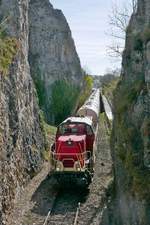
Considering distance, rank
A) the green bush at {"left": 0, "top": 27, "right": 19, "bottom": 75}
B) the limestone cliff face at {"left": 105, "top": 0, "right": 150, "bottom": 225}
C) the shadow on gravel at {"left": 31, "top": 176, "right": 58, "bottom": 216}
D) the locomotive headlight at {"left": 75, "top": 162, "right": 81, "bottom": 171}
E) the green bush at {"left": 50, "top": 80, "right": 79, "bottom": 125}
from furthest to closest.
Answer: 1. the green bush at {"left": 50, "top": 80, "right": 79, "bottom": 125}
2. the green bush at {"left": 0, "top": 27, "right": 19, "bottom": 75}
3. the locomotive headlight at {"left": 75, "top": 162, "right": 81, "bottom": 171}
4. the shadow on gravel at {"left": 31, "top": 176, "right": 58, "bottom": 216}
5. the limestone cliff face at {"left": 105, "top": 0, "right": 150, "bottom": 225}

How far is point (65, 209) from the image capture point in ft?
65.6

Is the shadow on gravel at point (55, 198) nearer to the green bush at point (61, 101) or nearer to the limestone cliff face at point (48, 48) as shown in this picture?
the limestone cliff face at point (48, 48)

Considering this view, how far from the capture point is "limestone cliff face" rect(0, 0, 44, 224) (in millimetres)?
20094

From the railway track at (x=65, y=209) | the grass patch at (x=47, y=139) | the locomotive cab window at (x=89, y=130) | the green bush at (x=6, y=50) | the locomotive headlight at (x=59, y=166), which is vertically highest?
the green bush at (x=6, y=50)

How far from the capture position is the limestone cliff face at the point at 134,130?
13.0 metres

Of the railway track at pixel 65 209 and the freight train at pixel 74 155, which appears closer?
the railway track at pixel 65 209

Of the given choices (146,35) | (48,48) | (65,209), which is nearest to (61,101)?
(48,48)

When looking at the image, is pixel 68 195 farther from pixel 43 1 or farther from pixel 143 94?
pixel 43 1

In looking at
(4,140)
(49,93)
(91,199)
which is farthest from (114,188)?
(49,93)

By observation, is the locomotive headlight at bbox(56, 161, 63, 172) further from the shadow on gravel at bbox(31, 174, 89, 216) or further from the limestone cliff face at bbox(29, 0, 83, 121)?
the limestone cliff face at bbox(29, 0, 83, 121)

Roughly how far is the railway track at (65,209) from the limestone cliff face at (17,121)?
5.81 ft

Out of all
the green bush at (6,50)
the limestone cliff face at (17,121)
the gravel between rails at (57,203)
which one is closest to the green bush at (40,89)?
the limestone cliff face at (17,121)

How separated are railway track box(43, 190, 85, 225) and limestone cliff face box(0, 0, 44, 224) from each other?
5.81ft

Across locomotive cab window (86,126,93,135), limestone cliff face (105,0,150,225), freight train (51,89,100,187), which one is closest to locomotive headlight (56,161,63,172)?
freight train (51,89,100,187)
